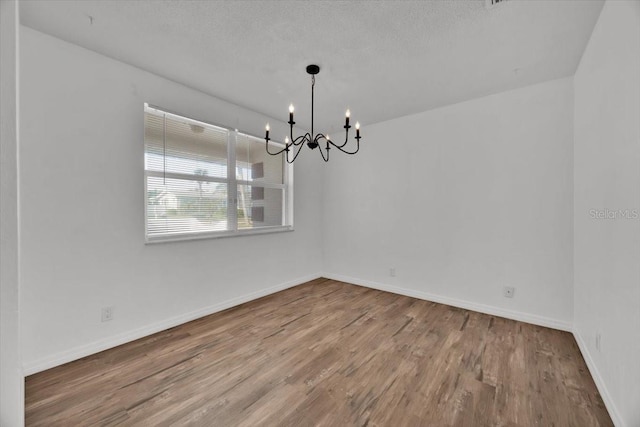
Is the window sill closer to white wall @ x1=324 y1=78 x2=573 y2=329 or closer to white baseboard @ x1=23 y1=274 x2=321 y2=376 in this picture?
white baseboard @ x1=23 y1=274 x2=321 y2=376

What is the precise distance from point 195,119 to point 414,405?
3.35 meters

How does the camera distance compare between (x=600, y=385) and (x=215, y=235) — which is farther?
(x=215, y=235)

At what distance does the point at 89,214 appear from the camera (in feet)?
7.36

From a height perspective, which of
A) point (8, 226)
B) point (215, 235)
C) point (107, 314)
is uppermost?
point (8, 226)

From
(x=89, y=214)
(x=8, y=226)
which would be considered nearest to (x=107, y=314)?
(x=89, y=214)

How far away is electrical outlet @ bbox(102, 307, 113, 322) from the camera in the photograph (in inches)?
91.4

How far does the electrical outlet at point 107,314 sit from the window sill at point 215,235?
644mm

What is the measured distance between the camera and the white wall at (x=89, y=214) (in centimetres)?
199

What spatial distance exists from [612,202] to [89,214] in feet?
12.9

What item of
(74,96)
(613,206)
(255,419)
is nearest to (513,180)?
(613,206)

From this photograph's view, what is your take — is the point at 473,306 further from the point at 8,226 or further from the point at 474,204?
the point at 8,226

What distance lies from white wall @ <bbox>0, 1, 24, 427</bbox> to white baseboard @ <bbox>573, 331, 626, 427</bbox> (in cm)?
287

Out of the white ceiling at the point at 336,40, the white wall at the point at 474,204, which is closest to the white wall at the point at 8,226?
the white ceiling at the point at 336,40

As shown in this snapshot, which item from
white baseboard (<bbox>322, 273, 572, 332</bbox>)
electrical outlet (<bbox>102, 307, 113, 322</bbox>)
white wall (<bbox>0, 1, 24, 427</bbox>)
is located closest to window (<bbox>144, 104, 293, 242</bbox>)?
electrical outlet (<bbox>102, 307, 113, 322</bbox>)
